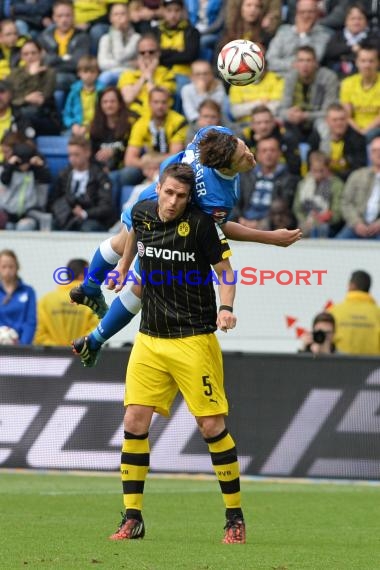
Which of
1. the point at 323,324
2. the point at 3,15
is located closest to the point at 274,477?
the point at 323,324

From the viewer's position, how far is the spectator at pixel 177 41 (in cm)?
1747

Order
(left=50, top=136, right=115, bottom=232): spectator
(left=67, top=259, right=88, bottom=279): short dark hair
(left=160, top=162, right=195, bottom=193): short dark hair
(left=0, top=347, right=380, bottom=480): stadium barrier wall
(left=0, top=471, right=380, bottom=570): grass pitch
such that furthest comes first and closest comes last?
1. (left=50, top=136, right=115, bottom=232): spectator
2. (left=67, top=259, right=88, bottom=279): short dark hair
3. (left=0, top=347, right=380, bottom=480): stadium barrier wall
4. (left=160, top=162, right=195, bottom=193): short dark hair
5. (left=0, top=471, right=380, bottom=570): grass pitch

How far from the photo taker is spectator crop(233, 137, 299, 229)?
1507 cm

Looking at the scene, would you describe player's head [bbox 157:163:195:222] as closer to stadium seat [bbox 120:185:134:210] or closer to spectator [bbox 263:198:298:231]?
spectator [bbox 263:198:298:231]

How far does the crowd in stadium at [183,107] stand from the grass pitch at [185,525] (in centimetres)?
425

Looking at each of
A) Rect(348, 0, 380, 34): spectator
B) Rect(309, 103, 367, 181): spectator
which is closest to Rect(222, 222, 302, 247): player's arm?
Rect(309, 103, 367, 181): spectator

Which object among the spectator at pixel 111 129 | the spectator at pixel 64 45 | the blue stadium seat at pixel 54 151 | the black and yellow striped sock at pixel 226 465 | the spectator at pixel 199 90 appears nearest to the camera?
the black and yellow striped sock at pixel 226 465

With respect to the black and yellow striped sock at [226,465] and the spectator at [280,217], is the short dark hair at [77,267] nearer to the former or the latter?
the spectator at [280,217]

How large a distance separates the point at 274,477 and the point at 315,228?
3712 millimetres

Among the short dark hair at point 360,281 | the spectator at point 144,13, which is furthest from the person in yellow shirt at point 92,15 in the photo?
the short dark hair at point 360,281

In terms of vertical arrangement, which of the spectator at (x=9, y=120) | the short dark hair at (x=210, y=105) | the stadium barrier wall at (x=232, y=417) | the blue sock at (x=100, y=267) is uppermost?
the blue sock at (x=100, y=267)

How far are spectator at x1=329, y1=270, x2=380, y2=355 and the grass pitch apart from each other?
197 centimetres

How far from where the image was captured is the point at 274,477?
12.3 m

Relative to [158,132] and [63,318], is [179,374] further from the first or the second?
[158,132]
